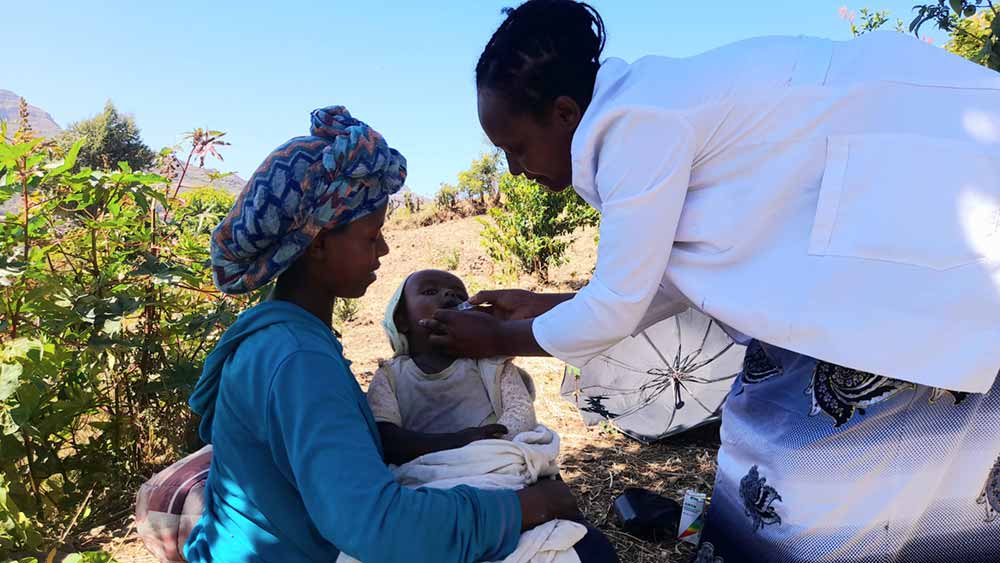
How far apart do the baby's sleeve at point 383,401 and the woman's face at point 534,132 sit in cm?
84

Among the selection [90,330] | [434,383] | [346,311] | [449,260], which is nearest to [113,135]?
[449,260]

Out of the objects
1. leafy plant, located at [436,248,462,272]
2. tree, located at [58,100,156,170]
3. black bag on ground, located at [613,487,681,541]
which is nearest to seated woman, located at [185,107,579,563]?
black bag on ground, located at [613,487,681,541]

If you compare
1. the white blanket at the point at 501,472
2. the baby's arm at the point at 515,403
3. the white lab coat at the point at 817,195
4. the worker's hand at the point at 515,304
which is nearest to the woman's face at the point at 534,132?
the white lab coat at the point at 817,195

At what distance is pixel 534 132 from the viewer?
80.0 inches

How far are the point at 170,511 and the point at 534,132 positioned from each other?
1629 mm

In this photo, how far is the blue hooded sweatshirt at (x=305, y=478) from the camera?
1370mm

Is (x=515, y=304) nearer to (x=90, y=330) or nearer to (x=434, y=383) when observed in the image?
(x=434, y=383)

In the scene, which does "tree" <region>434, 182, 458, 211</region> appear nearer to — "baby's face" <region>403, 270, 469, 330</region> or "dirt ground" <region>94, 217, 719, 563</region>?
"dirt ground" <region>94, 217, 719, 563</region>

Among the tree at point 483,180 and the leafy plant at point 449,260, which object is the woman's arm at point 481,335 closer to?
the leafy plant at point 449,260

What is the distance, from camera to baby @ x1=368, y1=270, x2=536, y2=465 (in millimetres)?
2307

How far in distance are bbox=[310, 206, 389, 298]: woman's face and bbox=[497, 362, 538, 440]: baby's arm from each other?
0.72m

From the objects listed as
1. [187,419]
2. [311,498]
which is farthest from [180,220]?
[311,498]

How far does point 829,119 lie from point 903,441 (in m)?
0.81

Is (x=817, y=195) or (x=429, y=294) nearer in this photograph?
(x=817, y=195)
